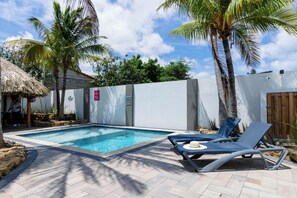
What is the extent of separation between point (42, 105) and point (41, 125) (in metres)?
6.85

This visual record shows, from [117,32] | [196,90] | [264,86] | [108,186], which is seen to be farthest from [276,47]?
[108,186]

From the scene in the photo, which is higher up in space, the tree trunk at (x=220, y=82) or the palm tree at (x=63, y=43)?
the palm tree at (x=63, y=43)

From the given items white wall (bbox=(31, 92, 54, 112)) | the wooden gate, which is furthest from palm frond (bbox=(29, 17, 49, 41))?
the wooden gate

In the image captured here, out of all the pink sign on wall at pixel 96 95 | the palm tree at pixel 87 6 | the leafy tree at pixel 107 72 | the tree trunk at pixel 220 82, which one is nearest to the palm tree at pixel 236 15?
the tree trunk at pixel 220 82

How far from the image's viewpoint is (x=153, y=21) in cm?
1462

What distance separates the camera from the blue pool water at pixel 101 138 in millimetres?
9752

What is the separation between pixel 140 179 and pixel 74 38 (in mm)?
13370

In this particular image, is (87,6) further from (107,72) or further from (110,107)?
(107,72)

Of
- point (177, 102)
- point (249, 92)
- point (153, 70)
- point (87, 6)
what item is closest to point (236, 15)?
point (249, 92)

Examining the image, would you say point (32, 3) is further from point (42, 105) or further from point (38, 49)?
point (42, 105)

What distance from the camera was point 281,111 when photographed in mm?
9047

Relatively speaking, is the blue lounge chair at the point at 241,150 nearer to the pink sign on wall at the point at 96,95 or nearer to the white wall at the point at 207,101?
the white wall at the point at 207,101

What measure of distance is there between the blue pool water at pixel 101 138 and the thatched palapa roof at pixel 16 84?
10.1 feet

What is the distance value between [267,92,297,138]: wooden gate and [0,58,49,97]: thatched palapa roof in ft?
45.5
